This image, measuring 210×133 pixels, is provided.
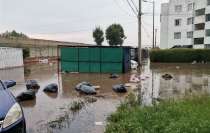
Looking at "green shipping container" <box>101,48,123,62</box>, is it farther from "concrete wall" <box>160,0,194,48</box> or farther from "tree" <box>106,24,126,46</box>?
"concrete wall" <box>160,0,194,48</box>

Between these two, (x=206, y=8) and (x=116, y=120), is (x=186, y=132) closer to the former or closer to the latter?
(x=116, y=120)

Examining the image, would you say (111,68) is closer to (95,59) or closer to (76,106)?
(95,59)

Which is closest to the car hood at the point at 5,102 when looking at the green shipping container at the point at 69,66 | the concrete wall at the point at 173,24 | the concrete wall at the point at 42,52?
the green shipping container at the point at 69,66

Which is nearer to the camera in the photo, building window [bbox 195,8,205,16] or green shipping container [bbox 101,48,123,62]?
green shipping container [bbox 101,48,123,62]

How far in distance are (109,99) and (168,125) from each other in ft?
16.3

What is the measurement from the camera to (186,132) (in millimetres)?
5137

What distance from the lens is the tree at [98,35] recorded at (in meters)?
61.1

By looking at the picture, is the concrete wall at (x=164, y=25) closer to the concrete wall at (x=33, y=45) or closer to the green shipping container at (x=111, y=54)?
the concrete wall at (x=33, y=45)

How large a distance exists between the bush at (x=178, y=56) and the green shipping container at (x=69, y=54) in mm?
16804

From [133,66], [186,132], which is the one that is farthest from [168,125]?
[133,66]

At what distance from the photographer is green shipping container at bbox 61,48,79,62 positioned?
839 inches

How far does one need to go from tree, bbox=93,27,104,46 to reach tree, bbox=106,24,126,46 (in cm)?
182

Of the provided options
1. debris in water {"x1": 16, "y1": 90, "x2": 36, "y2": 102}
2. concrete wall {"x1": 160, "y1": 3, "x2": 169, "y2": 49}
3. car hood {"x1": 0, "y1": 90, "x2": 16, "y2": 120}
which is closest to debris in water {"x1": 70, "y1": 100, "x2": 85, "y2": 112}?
debris in water {"x1": 16, "y1": 90, "x2": 36, "y2": 102}

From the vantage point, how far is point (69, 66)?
21734 mm
